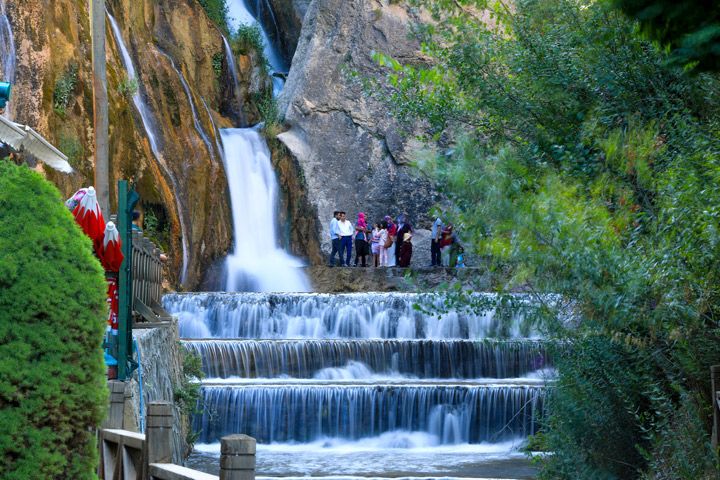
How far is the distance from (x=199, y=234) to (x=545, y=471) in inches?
713

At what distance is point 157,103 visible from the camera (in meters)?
27.1

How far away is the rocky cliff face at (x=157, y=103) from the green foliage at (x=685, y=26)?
17.9 meters

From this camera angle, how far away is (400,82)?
51.7 feet

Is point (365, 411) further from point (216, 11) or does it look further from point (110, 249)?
point (216, 11)

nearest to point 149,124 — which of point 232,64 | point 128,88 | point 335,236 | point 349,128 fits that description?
point 128,88

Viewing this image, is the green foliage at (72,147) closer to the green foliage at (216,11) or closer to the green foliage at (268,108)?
the green foliage at (268,108)

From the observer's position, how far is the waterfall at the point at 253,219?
2958 cm

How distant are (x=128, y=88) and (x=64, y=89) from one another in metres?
2.98

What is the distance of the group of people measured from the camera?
29266mm

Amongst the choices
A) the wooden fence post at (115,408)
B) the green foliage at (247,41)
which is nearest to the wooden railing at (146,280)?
the wooden fence post at (115,408)

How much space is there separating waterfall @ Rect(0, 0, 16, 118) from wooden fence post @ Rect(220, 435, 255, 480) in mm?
16835

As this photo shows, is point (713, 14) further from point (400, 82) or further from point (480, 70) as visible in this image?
point (400, 82)

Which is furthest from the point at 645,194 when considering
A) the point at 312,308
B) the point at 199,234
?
the point at 199,234

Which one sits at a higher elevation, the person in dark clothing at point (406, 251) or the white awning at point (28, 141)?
the person in dark clothing at point (406, 251)
